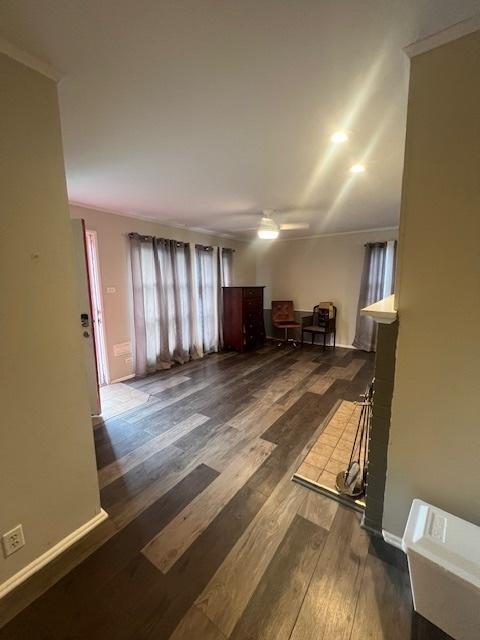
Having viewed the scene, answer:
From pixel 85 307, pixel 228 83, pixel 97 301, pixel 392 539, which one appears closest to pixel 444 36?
pixel 228 83

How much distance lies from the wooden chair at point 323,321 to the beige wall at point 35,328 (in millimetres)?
4560

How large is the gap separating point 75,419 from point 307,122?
2.14 metres

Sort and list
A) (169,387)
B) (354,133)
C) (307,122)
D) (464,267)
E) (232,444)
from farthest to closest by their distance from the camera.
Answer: (169,387)
(232,444)
(354,133)
(307,122)
(464,267)

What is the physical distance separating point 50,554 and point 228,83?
2.49 metres

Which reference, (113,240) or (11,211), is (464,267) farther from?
(113,240)

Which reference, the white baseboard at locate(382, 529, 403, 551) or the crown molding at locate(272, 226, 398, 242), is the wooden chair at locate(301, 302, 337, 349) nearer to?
the crown molding at locate(272, 226, 398, 242)

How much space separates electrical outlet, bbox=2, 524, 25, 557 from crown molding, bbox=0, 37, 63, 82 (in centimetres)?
204

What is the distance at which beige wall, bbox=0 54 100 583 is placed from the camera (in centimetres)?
111

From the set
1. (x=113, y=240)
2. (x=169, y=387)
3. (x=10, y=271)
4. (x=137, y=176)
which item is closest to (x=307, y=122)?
(x=137, y=176)

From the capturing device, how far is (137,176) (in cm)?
237

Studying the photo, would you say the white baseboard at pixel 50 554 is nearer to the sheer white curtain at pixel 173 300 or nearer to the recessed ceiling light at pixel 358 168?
the sheer white curtain at pixel 173 300

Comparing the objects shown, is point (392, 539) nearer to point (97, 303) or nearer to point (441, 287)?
point (441, 287)

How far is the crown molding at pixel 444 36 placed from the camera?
97 cm

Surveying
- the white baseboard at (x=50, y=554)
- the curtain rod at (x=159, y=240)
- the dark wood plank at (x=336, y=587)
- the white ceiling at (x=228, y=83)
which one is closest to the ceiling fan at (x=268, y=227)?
the white ceiling at (x=228, y=83)
